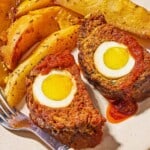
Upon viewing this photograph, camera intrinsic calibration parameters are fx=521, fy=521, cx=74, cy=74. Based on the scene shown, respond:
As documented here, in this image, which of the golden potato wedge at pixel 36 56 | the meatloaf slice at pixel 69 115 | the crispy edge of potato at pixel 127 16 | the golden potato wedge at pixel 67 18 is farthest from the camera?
the golden potato wedge at pixel 67 18

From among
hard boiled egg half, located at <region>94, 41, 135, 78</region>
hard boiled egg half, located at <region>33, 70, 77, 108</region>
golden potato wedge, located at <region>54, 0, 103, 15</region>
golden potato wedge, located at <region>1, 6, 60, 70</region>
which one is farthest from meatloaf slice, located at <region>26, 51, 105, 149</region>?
golden potato wedge, located at <region>54, 0, 103, 15</region>

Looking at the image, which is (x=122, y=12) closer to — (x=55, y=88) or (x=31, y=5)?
(x=31, y=5)

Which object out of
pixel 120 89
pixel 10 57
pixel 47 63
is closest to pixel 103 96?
pixel 120 89

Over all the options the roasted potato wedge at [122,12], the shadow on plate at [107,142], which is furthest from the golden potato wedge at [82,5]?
the shadow on plate at [107,142]

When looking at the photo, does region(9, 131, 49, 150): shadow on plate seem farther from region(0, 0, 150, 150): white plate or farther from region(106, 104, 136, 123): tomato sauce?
region(106, 104, 136, 123): tomato sauce

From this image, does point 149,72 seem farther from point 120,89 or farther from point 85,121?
point 85,121

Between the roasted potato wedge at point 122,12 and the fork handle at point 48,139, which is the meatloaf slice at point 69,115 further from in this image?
the roasted potato wedge at point 122,12

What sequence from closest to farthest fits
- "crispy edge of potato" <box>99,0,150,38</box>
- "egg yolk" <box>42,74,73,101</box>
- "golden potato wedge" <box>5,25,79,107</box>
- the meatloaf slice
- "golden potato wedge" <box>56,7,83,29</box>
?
the meatloaf slice
"egg yolk" <box>42,74,73,101</box>
"golden potato wedge" <box>5,25,79,107</box>
"crispy edge of potato" <box>99,0,150,38</box>
"golden potato wedge" <box>56,7,83,29</box>
